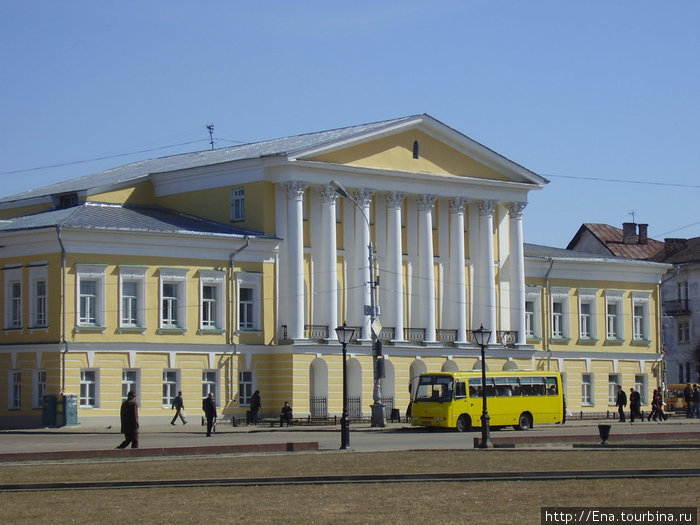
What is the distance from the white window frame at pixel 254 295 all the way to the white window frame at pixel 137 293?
185 inches

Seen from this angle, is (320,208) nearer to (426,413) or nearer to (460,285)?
(460,285)

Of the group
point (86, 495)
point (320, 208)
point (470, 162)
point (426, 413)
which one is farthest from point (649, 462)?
point (470, 162)

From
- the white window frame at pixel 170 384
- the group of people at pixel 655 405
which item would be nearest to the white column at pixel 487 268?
the group of people at pixel 655 405

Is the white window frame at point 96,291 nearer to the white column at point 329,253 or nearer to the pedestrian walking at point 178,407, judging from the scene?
the pedestrian walking at point 178,407

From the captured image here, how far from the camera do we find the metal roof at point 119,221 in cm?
5953

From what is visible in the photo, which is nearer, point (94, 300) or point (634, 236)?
point (94, 300)

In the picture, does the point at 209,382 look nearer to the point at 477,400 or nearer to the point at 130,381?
the point at 130,381

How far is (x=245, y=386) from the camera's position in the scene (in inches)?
2516

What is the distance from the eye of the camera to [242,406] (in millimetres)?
63438

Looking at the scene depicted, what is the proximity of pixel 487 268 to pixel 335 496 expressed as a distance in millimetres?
49838

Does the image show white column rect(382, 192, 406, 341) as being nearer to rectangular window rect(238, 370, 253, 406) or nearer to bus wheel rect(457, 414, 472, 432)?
rectangular window rect(238, 370, 253, 406)

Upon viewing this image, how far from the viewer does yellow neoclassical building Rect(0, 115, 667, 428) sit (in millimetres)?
59031

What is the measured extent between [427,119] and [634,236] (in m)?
48.0

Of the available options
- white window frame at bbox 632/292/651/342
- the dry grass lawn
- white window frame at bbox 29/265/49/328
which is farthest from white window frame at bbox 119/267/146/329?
white window frame at bbox 632/292/651/342
